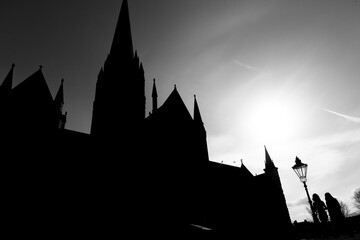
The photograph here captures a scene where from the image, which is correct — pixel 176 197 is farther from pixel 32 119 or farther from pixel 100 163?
pixel 32 119

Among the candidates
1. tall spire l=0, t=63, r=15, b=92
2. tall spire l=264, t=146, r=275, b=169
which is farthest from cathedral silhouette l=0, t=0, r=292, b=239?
tall spire l=264, t=146, r=275, b=169

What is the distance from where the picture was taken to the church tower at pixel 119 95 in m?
24.5

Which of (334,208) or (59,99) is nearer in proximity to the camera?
(334,208)

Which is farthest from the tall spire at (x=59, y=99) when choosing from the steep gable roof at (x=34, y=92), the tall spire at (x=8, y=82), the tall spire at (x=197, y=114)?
the tall spire at (x=197, y=114)

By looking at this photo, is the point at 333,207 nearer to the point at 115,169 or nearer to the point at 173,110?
the point at 173,110

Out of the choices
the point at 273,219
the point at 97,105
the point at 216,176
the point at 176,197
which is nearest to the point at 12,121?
the point at 97,105

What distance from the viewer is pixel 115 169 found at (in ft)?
69.5

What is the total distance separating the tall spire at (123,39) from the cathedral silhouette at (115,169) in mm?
230

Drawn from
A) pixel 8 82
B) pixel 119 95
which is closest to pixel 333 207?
pixel 119 95

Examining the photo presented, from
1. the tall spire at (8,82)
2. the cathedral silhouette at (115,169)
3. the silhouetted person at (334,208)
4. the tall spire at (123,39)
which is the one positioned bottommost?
the silhouetted person at (334,208)

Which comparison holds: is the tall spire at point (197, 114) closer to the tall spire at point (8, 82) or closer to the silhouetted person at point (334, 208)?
the silhouetted person at point (334, 208)

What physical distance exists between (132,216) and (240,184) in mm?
18665

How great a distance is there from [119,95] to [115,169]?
887 centimetres

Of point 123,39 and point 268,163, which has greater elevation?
point 123,39
